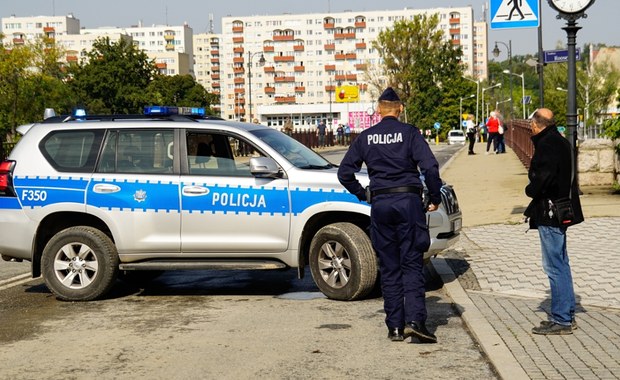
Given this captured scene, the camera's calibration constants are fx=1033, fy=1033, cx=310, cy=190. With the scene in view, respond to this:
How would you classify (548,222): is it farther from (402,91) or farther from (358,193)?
(402,91)

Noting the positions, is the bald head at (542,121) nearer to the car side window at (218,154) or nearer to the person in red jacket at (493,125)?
the car side window at (218,154)

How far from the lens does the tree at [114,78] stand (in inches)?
3511

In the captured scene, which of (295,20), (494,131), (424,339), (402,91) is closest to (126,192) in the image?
(424,339)

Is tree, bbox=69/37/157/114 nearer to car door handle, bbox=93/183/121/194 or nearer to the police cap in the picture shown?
car door handle, bbox=93/183/121/194

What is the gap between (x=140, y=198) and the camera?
983 centimetres

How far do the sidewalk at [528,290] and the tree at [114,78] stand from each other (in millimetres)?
73873

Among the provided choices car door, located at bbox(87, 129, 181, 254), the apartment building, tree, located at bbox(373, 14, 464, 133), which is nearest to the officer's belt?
car door, located at bbox(87, 129, 181, 254)

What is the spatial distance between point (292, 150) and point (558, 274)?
11.4 feet

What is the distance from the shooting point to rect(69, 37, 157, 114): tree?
89.2 m

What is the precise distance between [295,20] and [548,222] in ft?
602

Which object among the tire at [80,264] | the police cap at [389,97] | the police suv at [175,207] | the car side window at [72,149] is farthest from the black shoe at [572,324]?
the car side window at [72,149]

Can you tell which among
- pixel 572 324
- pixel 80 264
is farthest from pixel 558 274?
pixel 80 264

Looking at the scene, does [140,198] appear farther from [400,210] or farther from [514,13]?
[514,13]

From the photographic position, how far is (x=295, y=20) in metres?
188
